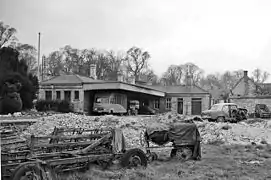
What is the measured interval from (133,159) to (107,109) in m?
24.1

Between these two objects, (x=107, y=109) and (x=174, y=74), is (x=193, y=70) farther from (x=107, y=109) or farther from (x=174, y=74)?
(x=107, y=109)

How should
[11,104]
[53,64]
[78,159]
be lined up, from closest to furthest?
1. [78,159]
2. [11,104]
3. [53,64]

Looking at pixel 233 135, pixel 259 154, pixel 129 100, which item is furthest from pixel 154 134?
pixel 129 100

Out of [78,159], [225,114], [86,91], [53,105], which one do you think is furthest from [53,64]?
[78,159]

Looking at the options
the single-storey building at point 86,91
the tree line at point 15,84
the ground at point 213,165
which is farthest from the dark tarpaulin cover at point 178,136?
the single-storey building at point 86,91

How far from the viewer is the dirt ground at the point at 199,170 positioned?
312 inches

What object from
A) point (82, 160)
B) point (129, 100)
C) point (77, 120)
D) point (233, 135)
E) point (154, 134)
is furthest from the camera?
point (129, 100)

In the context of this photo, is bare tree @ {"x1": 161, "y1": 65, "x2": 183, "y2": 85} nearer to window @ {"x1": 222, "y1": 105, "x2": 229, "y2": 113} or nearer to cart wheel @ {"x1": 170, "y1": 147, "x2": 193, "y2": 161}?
window @ {"x1": 222, "y1": 105, "x2": 229, "y2": 113}

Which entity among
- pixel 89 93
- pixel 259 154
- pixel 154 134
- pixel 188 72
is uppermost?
pixel 188 72

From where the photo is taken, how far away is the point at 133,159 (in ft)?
29.0

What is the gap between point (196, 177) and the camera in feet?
26.5

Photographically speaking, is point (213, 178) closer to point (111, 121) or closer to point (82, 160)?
point (82, 160)

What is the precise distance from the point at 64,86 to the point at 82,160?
27.8 m

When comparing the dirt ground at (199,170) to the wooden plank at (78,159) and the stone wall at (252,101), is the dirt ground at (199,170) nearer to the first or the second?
the wooden plank at (78,159)
